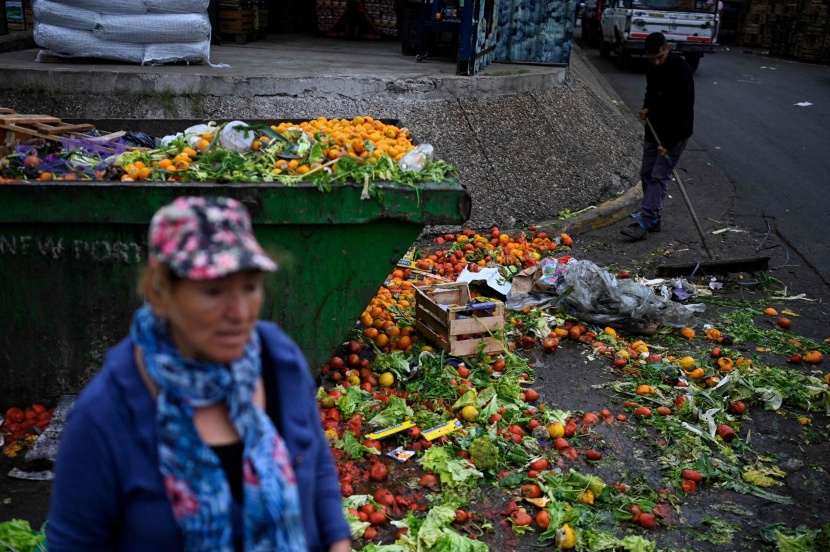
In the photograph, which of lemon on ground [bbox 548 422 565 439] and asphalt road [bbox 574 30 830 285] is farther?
asphalt road [bbox 574 30 830 285]

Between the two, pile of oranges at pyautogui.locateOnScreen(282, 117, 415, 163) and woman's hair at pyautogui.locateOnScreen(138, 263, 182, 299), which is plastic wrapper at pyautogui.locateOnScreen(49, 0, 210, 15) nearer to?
pile of oranges at pyautogui.locateOnScreen(282, 117, 415, 163)

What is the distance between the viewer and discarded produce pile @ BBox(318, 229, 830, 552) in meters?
4.18

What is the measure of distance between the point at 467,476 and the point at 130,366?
300 centimetres

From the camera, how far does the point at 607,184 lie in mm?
10398

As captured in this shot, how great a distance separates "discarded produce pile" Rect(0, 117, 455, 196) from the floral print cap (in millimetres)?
2975

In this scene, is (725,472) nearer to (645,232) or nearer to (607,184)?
(645,232)

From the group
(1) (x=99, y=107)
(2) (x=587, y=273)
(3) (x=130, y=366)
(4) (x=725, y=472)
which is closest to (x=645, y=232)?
(2) (x=587, y=273)

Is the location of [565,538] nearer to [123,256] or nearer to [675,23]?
[123,256]

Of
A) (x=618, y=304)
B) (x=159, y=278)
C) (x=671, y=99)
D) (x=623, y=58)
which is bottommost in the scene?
(x=618, y=304)

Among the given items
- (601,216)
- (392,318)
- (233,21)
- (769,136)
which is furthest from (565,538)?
(769,136)

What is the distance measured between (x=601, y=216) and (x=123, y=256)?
6.45 metres

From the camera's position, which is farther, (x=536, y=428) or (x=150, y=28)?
(x=150, y=28)

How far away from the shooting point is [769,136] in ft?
47.8

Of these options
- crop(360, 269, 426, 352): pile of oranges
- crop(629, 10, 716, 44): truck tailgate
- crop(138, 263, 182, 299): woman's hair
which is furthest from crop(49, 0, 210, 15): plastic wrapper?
crop(629, 10, 716, 44): truck tailgate
